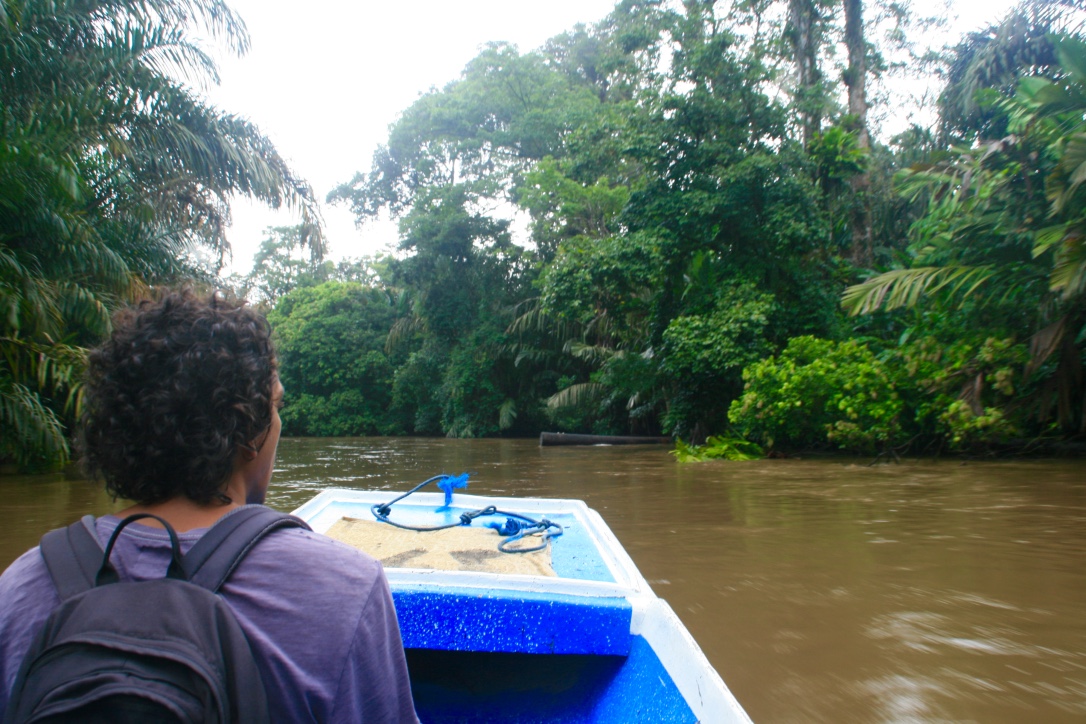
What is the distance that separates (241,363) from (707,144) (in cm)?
1305

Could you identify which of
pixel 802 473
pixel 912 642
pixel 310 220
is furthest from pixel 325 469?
pixel 912 642

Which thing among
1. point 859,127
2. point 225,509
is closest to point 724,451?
point 859,127

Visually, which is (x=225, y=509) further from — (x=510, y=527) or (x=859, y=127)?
(x=859, y=127)

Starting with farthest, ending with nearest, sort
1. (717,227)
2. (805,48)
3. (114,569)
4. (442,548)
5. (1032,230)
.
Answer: (805,48)
(717,227)
(1032,230)
(442,548)
(114,569)

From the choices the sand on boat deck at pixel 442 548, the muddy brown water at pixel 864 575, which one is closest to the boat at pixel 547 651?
the sand on boat deck at pixel 442 548

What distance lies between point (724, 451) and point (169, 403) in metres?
11.2

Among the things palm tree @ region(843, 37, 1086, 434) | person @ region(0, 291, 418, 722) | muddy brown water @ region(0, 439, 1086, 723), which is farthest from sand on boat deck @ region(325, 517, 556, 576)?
palm tree @ region(843, 37, 1086, 434)

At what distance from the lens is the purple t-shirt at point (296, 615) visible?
975mm

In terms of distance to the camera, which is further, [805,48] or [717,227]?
[805,48]

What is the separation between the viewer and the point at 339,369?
2917 centimetres

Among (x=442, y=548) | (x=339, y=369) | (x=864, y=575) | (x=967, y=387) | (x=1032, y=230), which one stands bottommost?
(x=864, y=575)

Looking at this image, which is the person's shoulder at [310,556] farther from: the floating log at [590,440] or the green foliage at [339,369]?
the green foliage at [339,369]

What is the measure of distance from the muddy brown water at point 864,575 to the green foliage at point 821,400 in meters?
1.48

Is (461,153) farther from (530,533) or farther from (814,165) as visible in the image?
(530,533)
